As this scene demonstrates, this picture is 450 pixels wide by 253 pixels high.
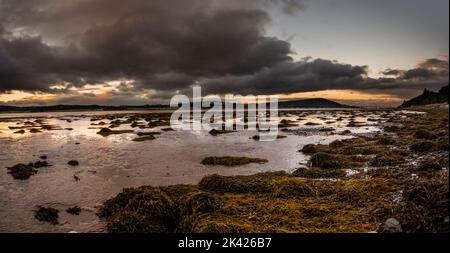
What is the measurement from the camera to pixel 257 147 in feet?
55.6

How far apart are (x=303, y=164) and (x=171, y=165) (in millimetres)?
5055

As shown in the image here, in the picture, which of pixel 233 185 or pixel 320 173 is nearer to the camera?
pixel 233 185

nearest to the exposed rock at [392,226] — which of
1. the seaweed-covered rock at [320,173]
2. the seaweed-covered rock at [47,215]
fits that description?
the seaweed-covered rock at [320,173]

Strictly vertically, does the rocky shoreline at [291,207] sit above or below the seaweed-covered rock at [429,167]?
below

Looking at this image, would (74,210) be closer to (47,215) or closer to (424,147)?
(47,215)

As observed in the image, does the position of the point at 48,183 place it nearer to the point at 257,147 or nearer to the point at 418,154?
the point at 257,147

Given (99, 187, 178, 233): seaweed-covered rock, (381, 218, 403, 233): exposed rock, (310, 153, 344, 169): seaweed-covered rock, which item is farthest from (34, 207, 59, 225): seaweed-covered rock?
(310, 153, 344, 169): seaweed-covered rock

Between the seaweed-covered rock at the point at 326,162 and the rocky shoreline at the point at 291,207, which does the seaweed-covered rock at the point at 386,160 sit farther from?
the rocky shoreline at the point at 291,207

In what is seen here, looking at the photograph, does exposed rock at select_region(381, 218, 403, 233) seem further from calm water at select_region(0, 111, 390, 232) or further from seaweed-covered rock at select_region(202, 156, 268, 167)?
seaweed-covered rock at select_region(202, 156, 268, 167)

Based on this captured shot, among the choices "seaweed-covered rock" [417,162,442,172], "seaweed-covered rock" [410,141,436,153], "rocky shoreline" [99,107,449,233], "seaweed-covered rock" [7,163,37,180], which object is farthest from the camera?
"seaweed-covered rock" [410,141,436,153]

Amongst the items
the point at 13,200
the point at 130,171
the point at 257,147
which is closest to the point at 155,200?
the point at 13,200

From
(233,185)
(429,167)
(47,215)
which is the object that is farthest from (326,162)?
(47,215)

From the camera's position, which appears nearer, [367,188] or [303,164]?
[367,188]
